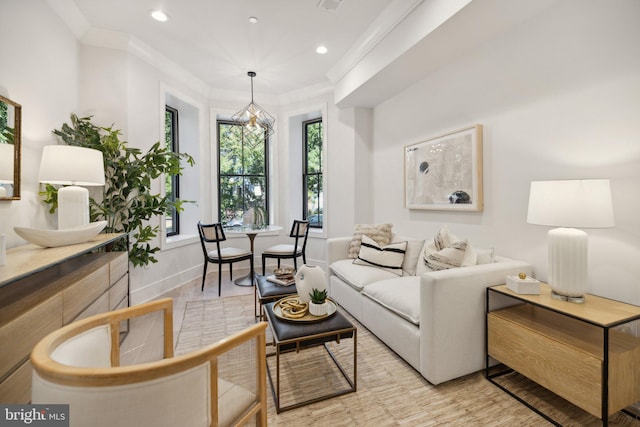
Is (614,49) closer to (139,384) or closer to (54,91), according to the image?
(139,384)

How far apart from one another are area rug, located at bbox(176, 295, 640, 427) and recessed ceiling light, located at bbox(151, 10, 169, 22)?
3173 mm

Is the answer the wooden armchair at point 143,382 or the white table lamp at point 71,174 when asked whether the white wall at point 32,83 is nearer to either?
the white table lamp at point 71,174

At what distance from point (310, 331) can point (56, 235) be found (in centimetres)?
170

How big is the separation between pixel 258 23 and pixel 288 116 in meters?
2.12

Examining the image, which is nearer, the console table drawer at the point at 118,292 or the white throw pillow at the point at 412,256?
the console table drawer at the point at 118,292

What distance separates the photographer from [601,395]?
1.41 meters

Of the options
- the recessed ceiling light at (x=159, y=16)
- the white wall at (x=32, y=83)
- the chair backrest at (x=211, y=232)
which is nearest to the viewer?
the white wall at (x=32, y=83)

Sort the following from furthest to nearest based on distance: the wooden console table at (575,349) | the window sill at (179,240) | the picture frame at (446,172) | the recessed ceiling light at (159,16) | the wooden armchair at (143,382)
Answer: the window sill at (179,240) → the recessed ceiling light at (159,16) → the picture frame at (446,172) → the wooden console table at (575,349) → the wooden armchair at (143,382)

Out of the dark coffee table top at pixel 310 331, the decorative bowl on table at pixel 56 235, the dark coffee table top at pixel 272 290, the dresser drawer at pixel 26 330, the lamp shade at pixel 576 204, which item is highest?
the lamp shade at pixel 576 204

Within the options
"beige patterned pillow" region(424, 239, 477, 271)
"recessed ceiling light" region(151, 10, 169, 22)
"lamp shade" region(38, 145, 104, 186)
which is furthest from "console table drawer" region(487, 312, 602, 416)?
"recessed ceiling light" region(151, 10, 169, 22)

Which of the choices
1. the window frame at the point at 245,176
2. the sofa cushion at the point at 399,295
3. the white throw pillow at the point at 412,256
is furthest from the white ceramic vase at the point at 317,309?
the window frame at the point at 245,176

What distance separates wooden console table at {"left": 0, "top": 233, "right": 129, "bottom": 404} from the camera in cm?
111

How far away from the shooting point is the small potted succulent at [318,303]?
191 cm

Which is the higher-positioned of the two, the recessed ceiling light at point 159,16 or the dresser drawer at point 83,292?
the recessed ceiling light at point 159,16
